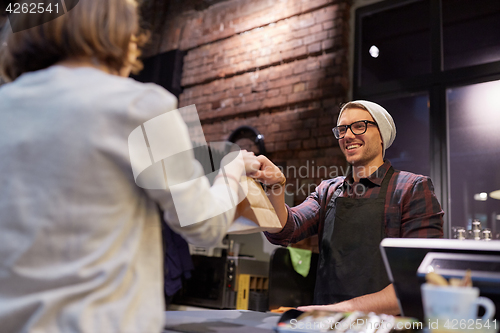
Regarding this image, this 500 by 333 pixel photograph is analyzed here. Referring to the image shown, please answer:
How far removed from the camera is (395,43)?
3416 mm

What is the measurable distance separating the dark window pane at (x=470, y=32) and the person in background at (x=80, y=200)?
3.02 meters

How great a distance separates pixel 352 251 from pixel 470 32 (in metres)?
2.37

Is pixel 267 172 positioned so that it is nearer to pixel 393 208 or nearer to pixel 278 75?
pixel 393 208

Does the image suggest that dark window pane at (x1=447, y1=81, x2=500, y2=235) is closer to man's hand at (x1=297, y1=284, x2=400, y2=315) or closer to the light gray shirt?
man's hand at (x1=297, y1=284, x2=400, y2=315)

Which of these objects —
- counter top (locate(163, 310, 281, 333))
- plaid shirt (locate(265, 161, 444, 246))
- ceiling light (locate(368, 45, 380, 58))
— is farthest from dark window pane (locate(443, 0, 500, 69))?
counter top (locate(163, 310, 281, 333))

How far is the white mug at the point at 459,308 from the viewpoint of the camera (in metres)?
0.59

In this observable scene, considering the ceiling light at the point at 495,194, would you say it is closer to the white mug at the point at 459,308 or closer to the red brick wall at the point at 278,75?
the red brick wall at the point at 278,75

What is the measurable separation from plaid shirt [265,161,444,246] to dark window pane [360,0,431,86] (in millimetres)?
1805

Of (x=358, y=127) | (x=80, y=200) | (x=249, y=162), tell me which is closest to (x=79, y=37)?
(x=80, y=200)

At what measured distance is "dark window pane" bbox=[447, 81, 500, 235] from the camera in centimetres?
283

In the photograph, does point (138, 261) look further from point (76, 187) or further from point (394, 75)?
point (394, 75)

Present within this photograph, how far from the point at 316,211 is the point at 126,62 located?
128 cm

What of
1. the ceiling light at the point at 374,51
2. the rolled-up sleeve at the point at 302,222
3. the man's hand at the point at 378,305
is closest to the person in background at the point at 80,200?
the man's hand at the point at 378,305

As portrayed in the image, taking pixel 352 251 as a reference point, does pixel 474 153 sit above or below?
above
